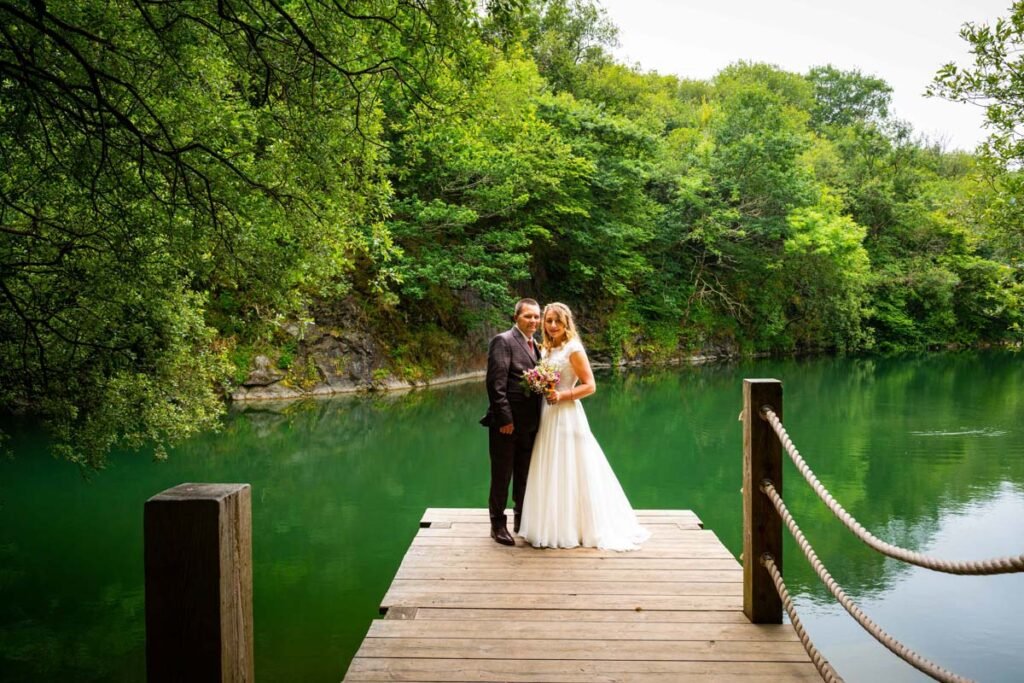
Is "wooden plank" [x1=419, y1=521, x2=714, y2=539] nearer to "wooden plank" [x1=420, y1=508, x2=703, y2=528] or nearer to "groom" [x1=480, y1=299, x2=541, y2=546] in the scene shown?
"wooden plank" [x1=420, y1=508, x2=703, y2=528]

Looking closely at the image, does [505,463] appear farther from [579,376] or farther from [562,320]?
[562,320]

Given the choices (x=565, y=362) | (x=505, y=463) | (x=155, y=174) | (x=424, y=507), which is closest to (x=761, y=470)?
(x=565, y=362)

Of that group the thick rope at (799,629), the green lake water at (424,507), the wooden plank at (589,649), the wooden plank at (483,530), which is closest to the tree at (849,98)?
the green lake water at (424,507)

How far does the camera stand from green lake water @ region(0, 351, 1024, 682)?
18.4 feet

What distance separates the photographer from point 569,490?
209 inches

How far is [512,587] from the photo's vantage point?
440 cm

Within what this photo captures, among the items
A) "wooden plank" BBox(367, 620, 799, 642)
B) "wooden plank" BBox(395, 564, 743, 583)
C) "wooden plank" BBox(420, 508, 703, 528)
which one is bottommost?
"wooden plank" BBox(420, 508, 703, 528)

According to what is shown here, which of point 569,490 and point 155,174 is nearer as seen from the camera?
point 569,490

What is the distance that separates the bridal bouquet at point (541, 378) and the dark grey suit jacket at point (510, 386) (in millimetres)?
86

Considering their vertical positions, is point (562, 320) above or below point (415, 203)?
below

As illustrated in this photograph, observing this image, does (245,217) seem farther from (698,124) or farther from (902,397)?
(698,124)

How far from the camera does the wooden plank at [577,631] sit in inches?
143

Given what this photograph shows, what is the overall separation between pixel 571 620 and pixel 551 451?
159 centimetres

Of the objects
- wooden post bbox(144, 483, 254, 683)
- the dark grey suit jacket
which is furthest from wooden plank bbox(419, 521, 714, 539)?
wooden post bbox(144, 483, 254, 683)
